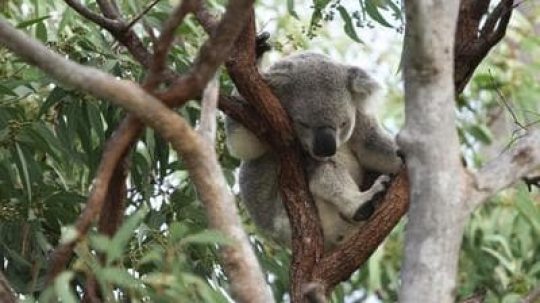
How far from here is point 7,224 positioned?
9.41ft

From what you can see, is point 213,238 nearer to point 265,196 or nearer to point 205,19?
point 205,19

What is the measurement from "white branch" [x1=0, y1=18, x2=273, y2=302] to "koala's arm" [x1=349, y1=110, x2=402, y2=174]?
4.85ft

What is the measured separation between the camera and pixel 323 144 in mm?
2947

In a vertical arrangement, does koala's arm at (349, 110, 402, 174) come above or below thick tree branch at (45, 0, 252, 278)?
above

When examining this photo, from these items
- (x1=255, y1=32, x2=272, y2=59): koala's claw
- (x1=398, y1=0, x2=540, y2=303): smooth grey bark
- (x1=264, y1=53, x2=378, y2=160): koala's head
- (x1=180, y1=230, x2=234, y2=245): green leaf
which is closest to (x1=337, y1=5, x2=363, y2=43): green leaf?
(x1=255, y1=32, x2=272, y2=59): koala's claw

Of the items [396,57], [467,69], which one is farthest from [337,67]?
[396,57]

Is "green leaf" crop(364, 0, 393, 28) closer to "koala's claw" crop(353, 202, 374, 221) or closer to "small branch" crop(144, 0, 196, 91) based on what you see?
"koala's claw" crop(353, 202, 374, 221)

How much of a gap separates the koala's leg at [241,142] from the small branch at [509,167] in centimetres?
125

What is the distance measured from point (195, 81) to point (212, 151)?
0.51ft

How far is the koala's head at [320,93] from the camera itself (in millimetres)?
3104

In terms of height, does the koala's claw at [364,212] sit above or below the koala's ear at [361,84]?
below

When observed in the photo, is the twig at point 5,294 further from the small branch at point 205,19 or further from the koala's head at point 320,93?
the koala's head at point 320,93

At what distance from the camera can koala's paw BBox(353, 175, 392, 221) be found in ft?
9.29

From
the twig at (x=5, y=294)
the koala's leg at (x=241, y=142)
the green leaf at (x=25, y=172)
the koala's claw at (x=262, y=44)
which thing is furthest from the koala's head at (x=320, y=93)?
the twig at (x=5, y=294)
